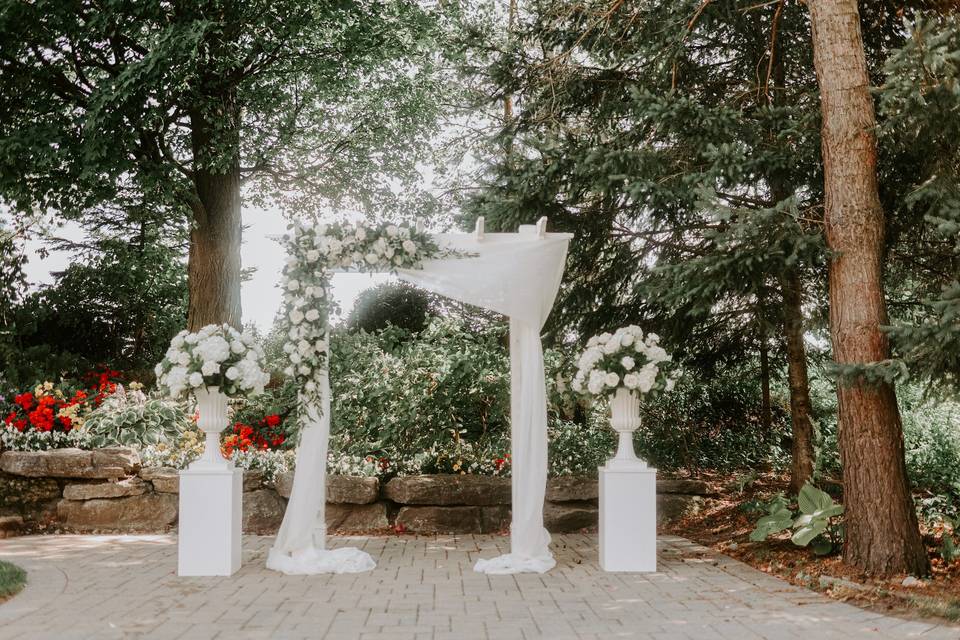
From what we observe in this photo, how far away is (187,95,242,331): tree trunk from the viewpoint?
10.0 meters

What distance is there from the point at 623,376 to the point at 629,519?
3.58 feet

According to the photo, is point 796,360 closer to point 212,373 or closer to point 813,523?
point 813,523

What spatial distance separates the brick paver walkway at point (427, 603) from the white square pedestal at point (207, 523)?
162 millimetres

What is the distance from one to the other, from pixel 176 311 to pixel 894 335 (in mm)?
11152


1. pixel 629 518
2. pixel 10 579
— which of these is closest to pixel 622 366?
pixel 629 518

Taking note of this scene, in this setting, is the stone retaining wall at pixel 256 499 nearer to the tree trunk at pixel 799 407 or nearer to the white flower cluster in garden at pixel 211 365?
the tree trunk at pixel 799 407

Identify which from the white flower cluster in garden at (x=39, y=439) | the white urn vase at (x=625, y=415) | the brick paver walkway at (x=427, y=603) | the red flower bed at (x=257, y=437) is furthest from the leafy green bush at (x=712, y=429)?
the white flower cluster in garden at (x=39, y=439)

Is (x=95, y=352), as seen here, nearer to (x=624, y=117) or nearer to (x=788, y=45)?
(x=624, y=117)

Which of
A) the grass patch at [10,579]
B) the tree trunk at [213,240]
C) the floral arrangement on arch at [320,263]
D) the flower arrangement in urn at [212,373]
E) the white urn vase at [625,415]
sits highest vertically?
the tree trunk at [213,240]

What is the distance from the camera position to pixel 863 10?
6.81 m

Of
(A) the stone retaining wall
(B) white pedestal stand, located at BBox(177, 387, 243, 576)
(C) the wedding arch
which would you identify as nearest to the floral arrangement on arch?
(C) the wedding arch

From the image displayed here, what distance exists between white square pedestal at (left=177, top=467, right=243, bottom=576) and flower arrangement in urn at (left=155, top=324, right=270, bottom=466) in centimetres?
14

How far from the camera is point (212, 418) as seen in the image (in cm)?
589

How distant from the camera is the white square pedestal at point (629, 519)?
5762mm
